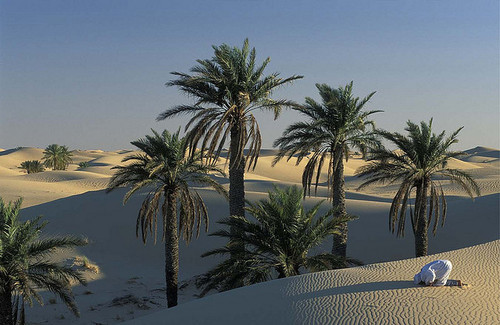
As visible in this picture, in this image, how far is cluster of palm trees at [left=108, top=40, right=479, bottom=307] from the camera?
1538 cm

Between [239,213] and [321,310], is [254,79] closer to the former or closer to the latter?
[239,213]

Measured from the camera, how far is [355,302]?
977 centimetres

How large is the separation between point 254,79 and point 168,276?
27.1ft

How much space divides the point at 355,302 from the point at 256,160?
9.51m

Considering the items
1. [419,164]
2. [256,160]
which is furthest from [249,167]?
[419,164]

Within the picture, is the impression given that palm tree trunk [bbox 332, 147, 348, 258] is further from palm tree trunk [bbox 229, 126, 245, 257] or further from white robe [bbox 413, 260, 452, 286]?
white robe [bbox 413, 260, 452, 286]

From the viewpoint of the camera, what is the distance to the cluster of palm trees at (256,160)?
50.4 feet

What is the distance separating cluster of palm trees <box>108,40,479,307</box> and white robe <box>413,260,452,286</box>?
470cm

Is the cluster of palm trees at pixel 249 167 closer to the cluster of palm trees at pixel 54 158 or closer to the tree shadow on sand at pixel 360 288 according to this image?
the tree shadow on sand at pixel 360 288

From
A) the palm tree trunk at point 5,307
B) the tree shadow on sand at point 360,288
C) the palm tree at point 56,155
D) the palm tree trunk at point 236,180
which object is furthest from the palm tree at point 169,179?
the palm tree at point 56,155

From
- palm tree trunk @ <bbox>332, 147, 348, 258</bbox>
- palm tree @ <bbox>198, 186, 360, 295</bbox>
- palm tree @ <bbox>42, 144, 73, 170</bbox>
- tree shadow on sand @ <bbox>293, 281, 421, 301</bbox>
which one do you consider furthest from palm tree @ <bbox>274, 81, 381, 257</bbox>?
palm tree @ <bbox>42, 144, 73, 170</bbox>

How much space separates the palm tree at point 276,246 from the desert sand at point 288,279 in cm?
151

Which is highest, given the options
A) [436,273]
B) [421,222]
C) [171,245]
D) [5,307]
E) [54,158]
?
[54,158]

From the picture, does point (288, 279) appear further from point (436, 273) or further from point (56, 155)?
point (56, 155)
